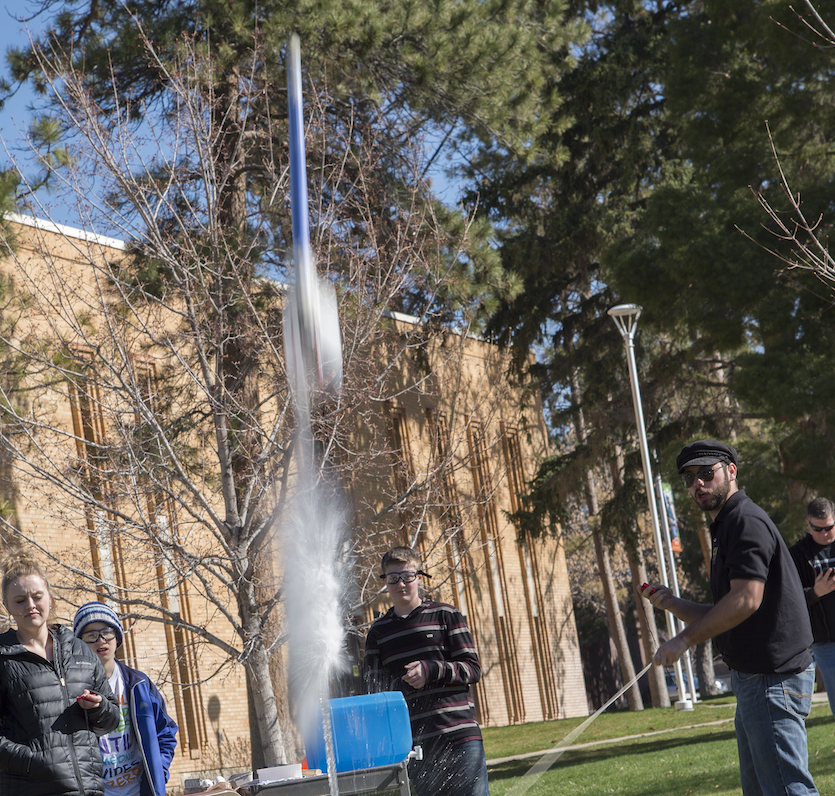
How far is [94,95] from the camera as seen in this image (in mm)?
15531

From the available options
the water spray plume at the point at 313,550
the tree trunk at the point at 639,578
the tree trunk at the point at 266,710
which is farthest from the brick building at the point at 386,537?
the tree trunk at the point at 639,578

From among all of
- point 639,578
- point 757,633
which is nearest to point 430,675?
point 757,633

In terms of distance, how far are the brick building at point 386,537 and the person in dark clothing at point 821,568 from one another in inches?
182

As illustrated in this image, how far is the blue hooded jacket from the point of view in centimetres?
526

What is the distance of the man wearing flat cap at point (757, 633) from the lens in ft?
13.0

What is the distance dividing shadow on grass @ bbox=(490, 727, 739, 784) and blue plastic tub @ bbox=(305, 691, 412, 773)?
914 cm

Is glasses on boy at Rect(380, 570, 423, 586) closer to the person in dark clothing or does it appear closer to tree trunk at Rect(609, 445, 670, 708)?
the person in dark clothing

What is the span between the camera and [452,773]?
5.22 metres

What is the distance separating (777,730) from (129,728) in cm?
309

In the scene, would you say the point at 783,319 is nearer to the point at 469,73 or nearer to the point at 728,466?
the point at 469,73

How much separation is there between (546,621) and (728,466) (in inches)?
1048

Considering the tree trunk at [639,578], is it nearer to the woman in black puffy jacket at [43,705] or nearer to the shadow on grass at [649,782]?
the shadow on grass at [649,782]

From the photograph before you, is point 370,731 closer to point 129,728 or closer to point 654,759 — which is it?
point 129,728

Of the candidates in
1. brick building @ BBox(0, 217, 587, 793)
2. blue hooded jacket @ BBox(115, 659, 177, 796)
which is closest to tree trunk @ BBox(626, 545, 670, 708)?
brick building @ BBox(0, 217, 587, 793)
